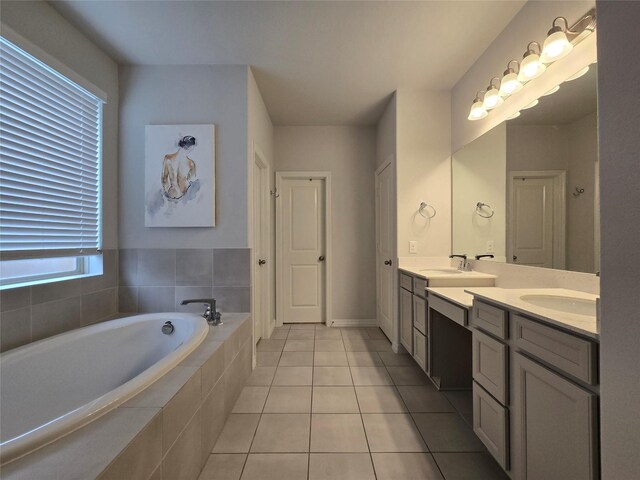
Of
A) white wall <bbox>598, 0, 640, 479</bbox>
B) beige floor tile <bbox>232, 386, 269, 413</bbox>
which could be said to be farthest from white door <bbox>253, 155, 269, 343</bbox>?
white wall <bbox>598, 0, 640, 479</bbox>

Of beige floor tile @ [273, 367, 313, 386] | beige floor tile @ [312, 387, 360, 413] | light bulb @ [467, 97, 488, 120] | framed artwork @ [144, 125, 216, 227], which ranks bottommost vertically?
beige floor tile @ [312, 387, 360, 413]

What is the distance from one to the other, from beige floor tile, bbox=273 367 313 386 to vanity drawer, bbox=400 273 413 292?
1.07m

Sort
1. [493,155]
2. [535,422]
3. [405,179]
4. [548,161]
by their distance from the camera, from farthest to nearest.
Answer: [405,179] → [493,155] → [548,161] → [535,422]

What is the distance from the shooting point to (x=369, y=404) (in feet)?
5.94

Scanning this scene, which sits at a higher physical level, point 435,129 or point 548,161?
point 435,129

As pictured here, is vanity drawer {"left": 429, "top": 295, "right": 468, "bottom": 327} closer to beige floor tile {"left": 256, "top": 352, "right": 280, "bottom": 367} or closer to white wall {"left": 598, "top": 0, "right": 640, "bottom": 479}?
white wall {"left": 598, "top": 0, "right": 640, "bottom": 479}

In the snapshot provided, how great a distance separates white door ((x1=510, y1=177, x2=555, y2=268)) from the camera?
1.57 m

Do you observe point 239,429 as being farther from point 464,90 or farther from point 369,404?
point 464,90

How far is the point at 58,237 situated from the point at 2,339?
2.05 ft

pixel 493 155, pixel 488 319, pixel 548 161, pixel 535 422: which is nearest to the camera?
pixel 535 422

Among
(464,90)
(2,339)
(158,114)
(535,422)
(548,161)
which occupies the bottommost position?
(535,422)

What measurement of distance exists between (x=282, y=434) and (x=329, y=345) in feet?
4.32

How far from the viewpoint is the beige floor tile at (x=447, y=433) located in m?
1.43

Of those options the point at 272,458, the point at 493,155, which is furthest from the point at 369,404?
the point at 493,155
